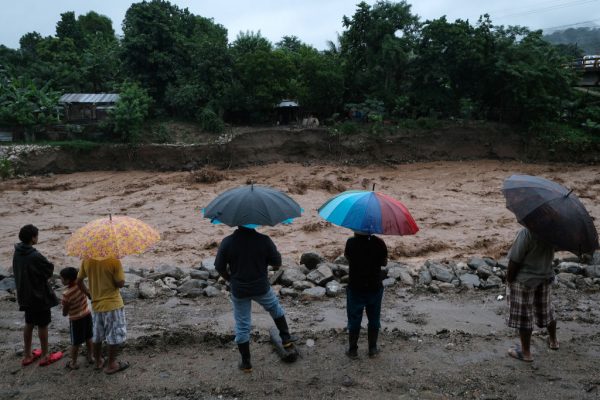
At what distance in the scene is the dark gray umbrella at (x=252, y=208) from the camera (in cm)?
429

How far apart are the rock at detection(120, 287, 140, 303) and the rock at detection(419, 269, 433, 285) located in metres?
4.47

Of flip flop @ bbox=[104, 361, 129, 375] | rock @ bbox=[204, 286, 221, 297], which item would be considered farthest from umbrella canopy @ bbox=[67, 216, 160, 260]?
rock @ bbox=[204, 286, 221, 297]

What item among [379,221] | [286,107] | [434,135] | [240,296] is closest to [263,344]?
[240,296]

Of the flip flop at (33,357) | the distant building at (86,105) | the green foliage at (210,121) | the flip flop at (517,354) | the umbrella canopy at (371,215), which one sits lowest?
the flip flop at (33,357)

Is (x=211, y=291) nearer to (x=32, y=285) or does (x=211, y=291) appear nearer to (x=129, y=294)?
(x=129, y=294)

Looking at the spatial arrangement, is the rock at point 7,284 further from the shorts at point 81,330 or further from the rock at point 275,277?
the rock at point 275,277

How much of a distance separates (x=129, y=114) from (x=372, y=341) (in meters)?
18.3

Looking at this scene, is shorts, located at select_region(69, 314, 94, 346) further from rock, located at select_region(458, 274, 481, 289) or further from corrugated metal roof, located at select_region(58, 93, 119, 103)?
corrugated metal roof, located at select_region(58, 93, 119, 103)

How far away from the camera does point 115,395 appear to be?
427 centimetres

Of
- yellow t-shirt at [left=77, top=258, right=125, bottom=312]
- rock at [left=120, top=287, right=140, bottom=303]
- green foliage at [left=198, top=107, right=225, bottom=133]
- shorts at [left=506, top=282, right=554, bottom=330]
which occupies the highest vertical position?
green foliage at [left=198, top=107, right=225, bottom=133]

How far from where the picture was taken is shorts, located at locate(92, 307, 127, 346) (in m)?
4.54

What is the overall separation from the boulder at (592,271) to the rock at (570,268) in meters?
0.09

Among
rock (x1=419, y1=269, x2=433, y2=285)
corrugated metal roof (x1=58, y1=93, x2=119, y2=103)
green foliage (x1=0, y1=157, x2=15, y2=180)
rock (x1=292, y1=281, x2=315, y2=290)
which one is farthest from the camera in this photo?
corrugated metal roof (x1=58, y1=93, x2=119, y2=103)

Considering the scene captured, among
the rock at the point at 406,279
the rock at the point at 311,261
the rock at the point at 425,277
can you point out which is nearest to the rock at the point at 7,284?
the rock at the point at 311,261
